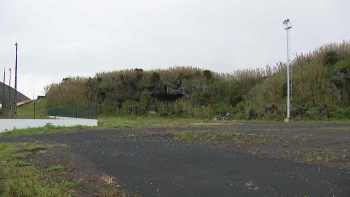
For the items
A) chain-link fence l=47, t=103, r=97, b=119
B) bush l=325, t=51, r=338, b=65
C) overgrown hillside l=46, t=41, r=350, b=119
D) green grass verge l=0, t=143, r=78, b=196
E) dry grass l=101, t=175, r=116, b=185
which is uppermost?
bush l=325, t=51, r=338, b=65

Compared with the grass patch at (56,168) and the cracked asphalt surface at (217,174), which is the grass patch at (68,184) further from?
the grass patch at (56,168)

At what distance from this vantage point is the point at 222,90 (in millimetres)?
33750

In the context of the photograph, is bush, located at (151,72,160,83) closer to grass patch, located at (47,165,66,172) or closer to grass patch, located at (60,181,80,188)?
grass patch, located at (47,165,66,172)

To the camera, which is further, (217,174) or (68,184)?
(217,174)

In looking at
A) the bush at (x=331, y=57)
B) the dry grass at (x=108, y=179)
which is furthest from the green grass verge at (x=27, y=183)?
the bush at (x=331, y=57)

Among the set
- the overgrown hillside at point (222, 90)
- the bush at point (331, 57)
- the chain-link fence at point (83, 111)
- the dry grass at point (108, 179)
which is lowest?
the dry grass at point (108, 179)

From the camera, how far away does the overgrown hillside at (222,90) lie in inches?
965

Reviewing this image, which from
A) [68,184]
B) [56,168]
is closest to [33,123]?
[56,168]

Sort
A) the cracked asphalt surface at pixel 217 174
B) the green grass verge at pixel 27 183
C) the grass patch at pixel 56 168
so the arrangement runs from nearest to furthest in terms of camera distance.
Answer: the green grass verge at pixel 27 183, the cracked asphalt surface at pixel 217 174, the grass patch at pixel 56 168

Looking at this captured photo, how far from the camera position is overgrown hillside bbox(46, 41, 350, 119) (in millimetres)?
24500

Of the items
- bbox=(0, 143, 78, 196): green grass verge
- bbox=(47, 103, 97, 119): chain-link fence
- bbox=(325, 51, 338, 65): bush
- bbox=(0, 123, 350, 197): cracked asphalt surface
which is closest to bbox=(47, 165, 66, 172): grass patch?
bbox=(0, 143, 78, 196): green grass verge

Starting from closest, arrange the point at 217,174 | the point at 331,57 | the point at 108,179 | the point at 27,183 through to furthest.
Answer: the point at 27,183
the point at 108,179
the point at 217,174
the point at 331,57

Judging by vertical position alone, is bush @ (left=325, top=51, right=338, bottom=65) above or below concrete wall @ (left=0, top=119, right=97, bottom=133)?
above

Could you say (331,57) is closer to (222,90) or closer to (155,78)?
(222,90)
